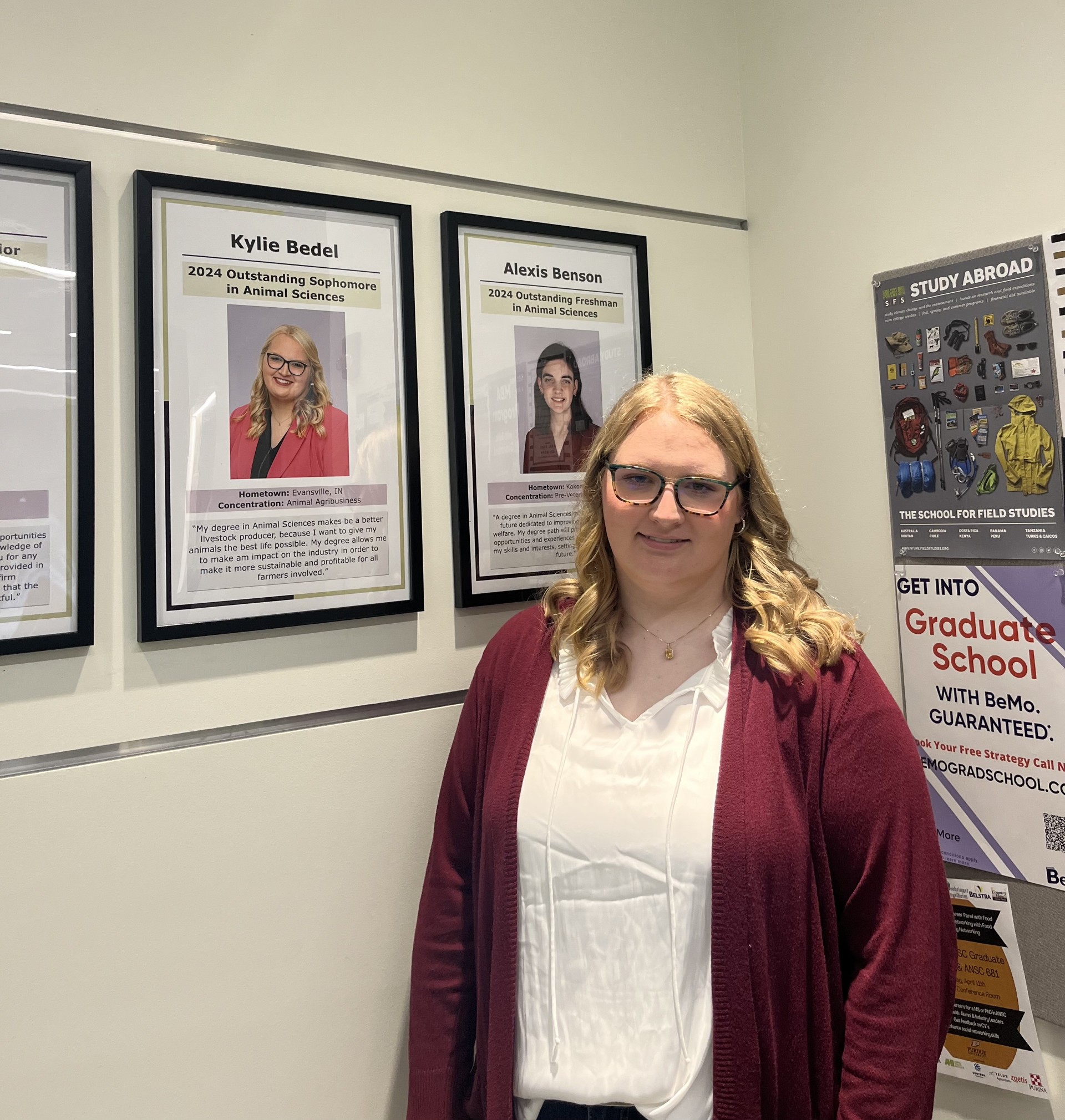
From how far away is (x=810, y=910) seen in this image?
114 cm

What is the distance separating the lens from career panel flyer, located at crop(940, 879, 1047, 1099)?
1403mm

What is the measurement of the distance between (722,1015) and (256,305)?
3.87 feet

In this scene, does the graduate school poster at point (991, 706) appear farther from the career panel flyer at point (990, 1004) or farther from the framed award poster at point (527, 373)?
the framed award poster at point (527, 373)

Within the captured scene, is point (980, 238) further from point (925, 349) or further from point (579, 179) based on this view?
point (579, 179)

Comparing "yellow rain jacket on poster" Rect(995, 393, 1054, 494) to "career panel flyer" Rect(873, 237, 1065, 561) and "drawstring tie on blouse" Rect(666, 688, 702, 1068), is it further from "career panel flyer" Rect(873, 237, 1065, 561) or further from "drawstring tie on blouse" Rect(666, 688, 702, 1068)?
"drawstring tie on blouse" Rect(666, 688, 702, 1068)

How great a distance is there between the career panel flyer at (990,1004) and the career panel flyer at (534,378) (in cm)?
89

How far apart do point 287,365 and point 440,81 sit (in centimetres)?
59

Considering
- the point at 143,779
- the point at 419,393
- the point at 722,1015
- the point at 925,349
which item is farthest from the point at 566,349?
the point at 722,1015

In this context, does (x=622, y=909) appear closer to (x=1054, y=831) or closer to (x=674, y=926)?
(x=674, y=926)

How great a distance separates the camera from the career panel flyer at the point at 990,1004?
1.40 meters

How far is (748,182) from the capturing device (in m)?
1.88

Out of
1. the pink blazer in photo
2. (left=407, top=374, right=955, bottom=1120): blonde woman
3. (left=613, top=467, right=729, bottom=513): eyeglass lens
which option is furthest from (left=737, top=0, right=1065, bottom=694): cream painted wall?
the pink blazer in photo

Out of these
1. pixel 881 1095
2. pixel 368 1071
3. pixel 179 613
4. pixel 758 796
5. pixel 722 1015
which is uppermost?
pixel 179 613

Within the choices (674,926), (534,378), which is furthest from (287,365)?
(674,926)
